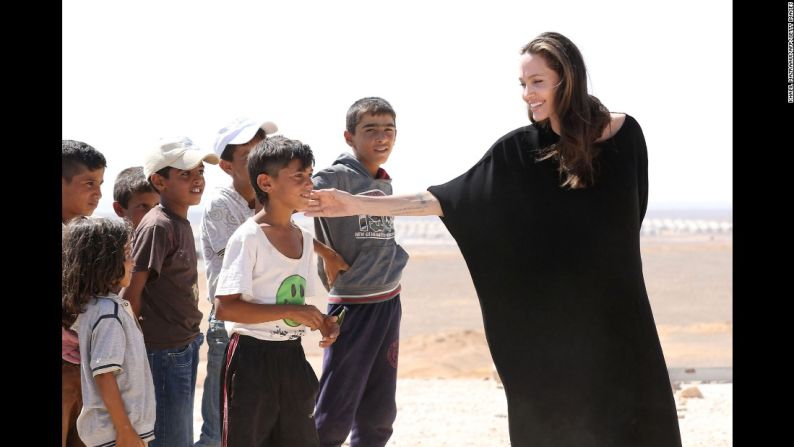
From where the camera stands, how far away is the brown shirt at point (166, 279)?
451cm

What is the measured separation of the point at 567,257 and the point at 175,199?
6.45 feet

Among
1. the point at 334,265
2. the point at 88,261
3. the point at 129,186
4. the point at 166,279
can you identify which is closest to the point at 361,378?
the point at 334,265

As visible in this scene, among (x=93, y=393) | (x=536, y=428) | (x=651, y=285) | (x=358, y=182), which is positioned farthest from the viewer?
(x=651, y=285)

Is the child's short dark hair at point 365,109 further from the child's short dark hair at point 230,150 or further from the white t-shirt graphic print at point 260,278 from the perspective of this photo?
the white t-shirt graphic print at point 260,278

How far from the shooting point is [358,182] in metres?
5.49

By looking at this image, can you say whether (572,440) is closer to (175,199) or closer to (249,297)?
(249,297)

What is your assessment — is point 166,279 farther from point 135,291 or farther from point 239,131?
point 239,131

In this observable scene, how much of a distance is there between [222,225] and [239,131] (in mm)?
516

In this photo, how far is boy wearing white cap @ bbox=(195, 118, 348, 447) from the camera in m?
4.84

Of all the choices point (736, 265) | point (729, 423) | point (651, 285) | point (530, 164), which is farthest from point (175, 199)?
point (651, 285)

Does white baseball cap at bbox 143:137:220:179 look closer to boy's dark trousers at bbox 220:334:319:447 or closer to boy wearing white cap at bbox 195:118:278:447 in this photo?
boy wearing white cap at bbox 195:118:278:447

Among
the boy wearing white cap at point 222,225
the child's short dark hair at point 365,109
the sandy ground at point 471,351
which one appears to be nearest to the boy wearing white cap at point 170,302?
the boy wearing white cap at point 222,225

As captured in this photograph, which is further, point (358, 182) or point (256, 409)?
point (358, 182)

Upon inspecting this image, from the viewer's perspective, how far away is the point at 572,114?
407 centimetres
